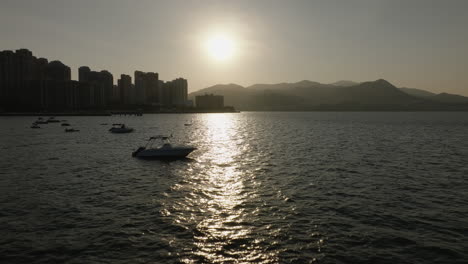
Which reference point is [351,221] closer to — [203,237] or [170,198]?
[203,237]

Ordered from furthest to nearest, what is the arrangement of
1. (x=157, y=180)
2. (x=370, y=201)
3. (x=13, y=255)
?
(x=157, y=180) < (x=370, y=201) < (x=13, y=255)

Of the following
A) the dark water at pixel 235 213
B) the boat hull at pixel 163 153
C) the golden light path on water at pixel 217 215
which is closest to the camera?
the golden light path on water at pixel 217 215

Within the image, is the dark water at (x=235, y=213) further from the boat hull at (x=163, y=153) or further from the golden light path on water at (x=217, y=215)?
the boat hull at (x=163, y=153)

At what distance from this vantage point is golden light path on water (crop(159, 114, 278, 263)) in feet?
53.5

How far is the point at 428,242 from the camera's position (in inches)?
711

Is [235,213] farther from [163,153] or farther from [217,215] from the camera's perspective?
[163,153]

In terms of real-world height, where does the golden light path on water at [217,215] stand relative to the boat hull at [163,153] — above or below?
below

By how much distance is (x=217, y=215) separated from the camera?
2278 centimetres

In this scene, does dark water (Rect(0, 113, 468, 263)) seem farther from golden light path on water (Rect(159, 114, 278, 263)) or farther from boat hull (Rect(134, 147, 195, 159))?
boat hull (Rect(134, 147, 195, 159))

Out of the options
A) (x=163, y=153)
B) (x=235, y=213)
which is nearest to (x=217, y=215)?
(x=235, y=213)

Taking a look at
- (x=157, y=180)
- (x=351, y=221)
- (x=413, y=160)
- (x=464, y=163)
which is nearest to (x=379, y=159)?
(x=413, y=160)

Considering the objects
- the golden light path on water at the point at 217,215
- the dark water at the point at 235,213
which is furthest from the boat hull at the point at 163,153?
the golden light path on water at the point at 217,215

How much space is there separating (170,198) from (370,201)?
57.5 ft

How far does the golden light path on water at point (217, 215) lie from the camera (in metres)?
16.3
